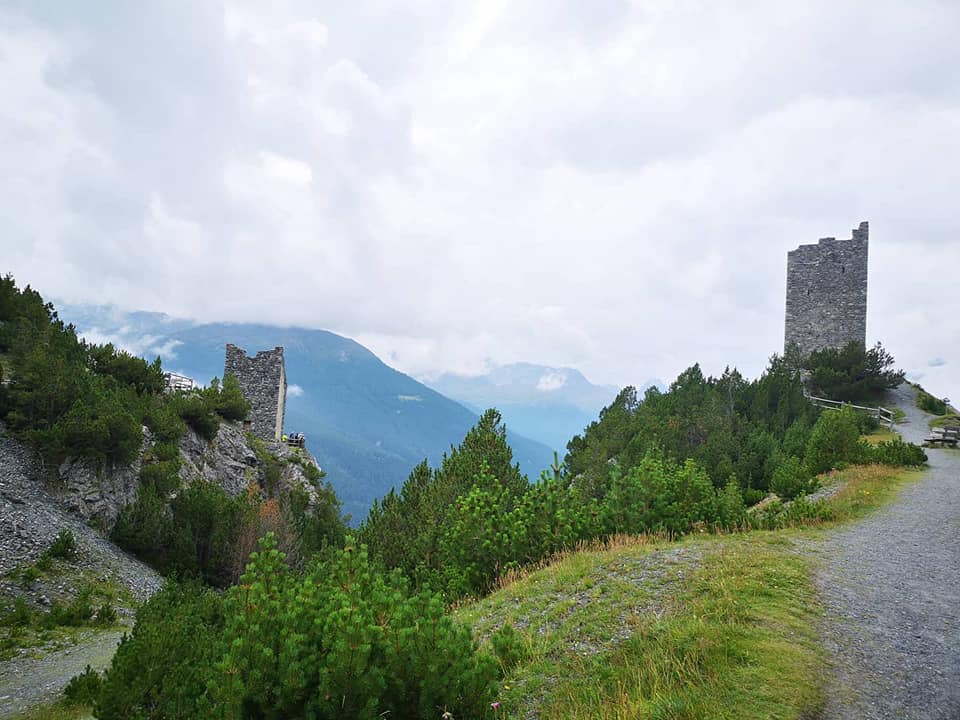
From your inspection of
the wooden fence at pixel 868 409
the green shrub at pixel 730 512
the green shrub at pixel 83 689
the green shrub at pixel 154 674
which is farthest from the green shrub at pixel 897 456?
the green shrub at pixel 83 689

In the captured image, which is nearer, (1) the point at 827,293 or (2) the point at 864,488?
(2) the point at 864,488

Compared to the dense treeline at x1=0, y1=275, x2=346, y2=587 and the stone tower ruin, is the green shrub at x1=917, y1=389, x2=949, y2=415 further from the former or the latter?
the dense treeline at x1=0, y1=275, x2=346, y2=587

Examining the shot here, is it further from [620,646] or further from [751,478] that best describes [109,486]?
[751,478]

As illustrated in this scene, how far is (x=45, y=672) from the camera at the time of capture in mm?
9828

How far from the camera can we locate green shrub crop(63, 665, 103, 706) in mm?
7824

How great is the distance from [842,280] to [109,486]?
41.8 meters

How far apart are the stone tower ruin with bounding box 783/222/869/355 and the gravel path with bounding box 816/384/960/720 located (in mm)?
29885

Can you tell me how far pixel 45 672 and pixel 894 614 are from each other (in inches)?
491

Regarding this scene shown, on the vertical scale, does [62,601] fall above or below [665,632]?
below

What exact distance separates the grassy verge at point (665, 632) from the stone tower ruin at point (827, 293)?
34.6 meters

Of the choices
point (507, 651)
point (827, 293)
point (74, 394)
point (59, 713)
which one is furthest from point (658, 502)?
point (827, 293)

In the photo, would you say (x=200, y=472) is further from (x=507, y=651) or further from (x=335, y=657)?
(x=335, y=657)

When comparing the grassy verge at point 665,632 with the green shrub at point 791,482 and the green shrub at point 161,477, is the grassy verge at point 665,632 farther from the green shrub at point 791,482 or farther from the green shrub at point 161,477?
the green shrub at point 161,477

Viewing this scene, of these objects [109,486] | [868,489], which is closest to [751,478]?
[868,489]
